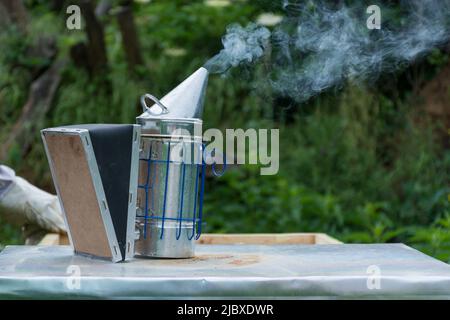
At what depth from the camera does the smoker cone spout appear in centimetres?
266

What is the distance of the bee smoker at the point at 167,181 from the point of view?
262 centimetres

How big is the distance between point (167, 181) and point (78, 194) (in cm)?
30

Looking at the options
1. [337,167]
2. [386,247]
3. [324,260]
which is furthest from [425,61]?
[324,260]

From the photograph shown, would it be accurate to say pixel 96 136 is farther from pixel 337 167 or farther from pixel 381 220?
pixel 337 167

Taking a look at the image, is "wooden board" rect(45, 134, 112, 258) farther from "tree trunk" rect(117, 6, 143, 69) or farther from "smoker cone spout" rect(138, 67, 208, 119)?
"tree trunk" rect(117, 6, 143, 69)

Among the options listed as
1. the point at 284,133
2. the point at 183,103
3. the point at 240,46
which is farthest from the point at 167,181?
the point at 284,133

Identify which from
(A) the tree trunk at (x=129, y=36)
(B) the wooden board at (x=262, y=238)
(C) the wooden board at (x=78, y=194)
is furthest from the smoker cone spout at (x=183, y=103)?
(A) the tree trunk at (x=129, y=36)

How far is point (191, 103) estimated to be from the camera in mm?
2699

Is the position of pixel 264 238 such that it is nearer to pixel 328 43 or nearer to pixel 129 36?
pixel 328 43

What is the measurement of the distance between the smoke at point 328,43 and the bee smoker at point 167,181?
2.26ft

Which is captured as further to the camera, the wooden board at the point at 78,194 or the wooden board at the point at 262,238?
the wooden board at the point at 262,238

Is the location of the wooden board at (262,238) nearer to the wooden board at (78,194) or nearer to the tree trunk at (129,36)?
the wooden board at (78,194)

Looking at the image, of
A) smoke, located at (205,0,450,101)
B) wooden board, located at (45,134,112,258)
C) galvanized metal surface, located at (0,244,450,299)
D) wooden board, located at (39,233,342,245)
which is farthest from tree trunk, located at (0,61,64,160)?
galvanized metal surface, located at (0,244,450,299)

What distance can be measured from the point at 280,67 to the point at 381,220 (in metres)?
2.00
